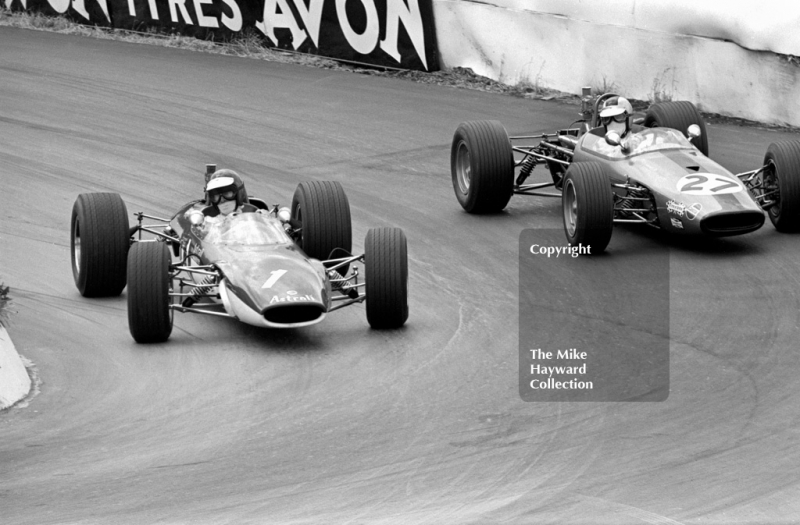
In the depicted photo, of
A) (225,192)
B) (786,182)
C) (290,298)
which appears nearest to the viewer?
(290,298)

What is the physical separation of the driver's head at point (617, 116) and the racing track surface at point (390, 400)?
1162mm

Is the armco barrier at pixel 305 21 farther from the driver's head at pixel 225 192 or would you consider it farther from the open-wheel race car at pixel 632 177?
the driver's head at pixel 225 192

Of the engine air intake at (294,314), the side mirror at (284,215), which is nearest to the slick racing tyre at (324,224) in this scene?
the side mirror at (284,215)

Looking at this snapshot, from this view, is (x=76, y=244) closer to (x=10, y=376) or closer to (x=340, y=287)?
(x=340, y=287)

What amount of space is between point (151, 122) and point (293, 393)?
10.3 meters

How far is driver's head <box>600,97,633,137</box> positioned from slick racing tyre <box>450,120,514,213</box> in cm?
104

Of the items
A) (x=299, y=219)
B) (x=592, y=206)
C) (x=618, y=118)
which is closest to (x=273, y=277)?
(x=299, y=219)

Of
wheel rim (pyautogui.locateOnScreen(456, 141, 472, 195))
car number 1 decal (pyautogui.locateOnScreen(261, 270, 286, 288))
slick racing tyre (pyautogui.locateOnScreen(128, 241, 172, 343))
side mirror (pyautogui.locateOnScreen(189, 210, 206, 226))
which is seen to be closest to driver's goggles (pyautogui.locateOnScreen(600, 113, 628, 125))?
wheel rim (pyautogui.locateOnScreen(456, 141, 472, 195))

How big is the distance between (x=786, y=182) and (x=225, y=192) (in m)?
5.48

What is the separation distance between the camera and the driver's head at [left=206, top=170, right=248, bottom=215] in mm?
12000

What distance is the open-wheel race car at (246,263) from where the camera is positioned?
10438 mm

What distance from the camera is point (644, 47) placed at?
766 inches

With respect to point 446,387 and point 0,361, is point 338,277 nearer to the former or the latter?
Answer: point 446,387

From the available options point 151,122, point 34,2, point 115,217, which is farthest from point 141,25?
point 115,217
